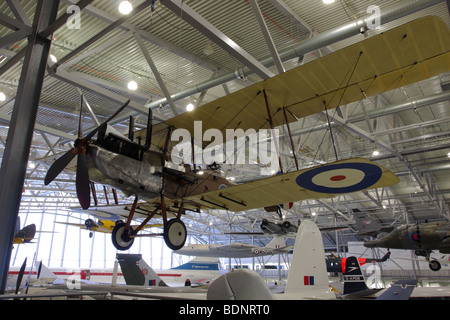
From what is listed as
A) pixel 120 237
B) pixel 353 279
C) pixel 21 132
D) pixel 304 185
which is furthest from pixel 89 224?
pixel 304 185

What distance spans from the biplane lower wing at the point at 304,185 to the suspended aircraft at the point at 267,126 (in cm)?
1

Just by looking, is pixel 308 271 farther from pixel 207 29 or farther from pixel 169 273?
pixel 169 273

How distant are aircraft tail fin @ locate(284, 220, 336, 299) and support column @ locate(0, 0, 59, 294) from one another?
4.29 m

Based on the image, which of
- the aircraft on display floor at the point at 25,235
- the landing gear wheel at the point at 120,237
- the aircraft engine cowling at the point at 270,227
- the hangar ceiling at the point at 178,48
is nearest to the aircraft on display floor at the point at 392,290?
the hangar ceiling at the point at 178,48

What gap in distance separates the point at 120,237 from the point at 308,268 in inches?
140

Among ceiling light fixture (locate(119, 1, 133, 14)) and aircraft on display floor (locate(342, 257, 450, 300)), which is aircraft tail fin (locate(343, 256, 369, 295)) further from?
ceiling light fixture (locate(119, 1, 133, 14))

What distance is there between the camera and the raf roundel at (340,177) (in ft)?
14.4

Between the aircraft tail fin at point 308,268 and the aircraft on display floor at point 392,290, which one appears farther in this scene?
the aircraft tail fin at point 308,268

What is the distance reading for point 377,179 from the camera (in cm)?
476

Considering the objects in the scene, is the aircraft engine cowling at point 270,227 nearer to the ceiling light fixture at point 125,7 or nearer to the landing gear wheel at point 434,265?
the landing gear wheel at point 434,265

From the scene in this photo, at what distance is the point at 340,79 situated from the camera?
498cm

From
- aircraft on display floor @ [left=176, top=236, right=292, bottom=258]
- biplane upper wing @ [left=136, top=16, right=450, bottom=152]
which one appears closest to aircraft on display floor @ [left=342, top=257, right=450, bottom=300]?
biplane upper wing @ [left=136, top=16, right=450, bottom=152]

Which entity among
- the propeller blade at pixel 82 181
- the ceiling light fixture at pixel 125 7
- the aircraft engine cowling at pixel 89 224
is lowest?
the propeller blade at pixel 82 181

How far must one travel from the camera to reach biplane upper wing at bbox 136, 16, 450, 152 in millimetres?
4137
